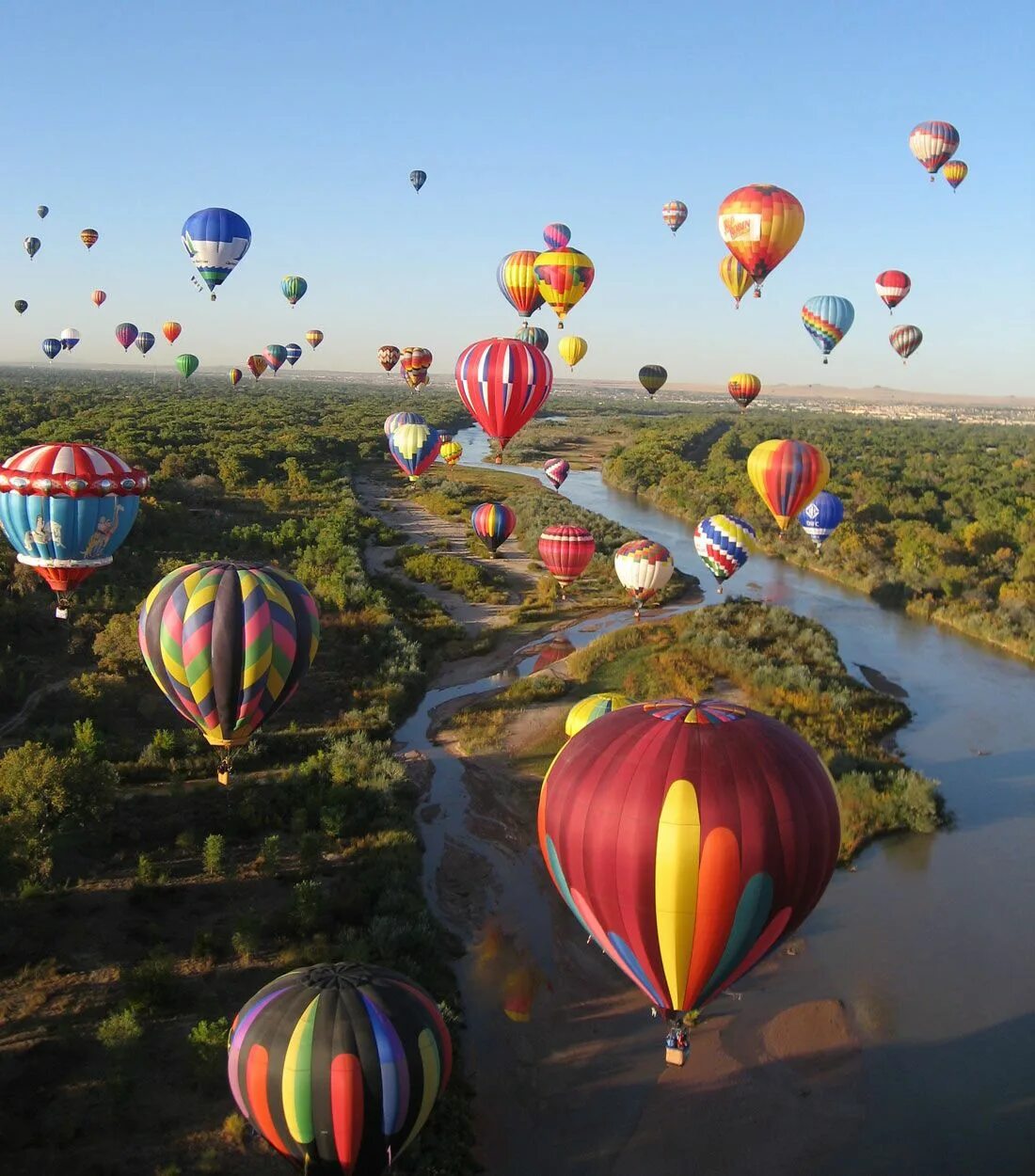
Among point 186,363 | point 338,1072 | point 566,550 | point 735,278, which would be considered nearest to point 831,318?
point 735,278

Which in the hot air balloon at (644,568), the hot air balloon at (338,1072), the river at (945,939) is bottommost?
the river at (945,939)

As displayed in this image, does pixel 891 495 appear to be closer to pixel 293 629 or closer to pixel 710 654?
pixel 710 654

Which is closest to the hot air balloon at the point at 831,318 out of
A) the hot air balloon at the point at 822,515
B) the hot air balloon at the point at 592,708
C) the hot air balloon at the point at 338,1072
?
the hot air balloon at the point at 822,515

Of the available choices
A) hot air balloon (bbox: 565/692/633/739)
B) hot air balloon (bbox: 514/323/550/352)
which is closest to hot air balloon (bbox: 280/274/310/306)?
hot air balloon (bbox: 514/323/550/352)

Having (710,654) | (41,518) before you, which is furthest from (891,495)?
(41,518)

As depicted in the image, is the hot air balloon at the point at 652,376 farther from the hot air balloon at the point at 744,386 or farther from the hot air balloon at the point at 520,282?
the hot air balloon at the point at 520,282

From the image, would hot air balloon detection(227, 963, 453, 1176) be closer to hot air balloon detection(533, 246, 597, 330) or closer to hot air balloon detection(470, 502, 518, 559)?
hot air balloon detection(533, 246, 597, 330)

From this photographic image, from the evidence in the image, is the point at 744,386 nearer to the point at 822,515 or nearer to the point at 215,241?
the point at 822,515
